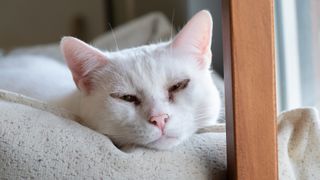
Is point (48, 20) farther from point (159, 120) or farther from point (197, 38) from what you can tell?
point (159, 120)

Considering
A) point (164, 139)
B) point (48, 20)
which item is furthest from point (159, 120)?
point (48, 20)

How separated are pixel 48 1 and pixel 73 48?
210 centimetres

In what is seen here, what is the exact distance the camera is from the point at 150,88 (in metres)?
0.86

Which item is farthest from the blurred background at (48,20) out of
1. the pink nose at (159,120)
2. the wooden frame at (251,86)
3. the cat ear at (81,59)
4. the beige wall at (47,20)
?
the wooden frame at (251,86)

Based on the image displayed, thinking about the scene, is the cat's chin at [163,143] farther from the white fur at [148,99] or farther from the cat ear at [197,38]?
the cat ear at [197,38]

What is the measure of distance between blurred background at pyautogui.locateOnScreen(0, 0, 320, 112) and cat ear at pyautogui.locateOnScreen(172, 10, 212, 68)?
0.24m

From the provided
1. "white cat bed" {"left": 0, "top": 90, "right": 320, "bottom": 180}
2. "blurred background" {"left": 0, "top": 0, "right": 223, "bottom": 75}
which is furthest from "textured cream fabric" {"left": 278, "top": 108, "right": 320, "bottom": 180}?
"blurred background" {"left": 0, "top": 0, "right": 223, "bottom": 75}

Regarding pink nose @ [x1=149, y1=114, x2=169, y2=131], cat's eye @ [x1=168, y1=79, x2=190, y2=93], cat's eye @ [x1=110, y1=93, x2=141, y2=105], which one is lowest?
pink nose @ [x1=149, y1=114, x2=169, y2=131]

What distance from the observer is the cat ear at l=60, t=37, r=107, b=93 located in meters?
0.90

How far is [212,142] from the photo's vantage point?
824 millimetres

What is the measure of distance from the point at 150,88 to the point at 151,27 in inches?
42.1

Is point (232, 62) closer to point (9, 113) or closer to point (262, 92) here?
point (262, 92)

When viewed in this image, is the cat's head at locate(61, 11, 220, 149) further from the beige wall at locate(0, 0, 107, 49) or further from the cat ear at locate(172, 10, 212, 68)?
the beige wall at locate(0, 0, 107, 49)

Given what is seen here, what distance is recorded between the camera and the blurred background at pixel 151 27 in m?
1.22
